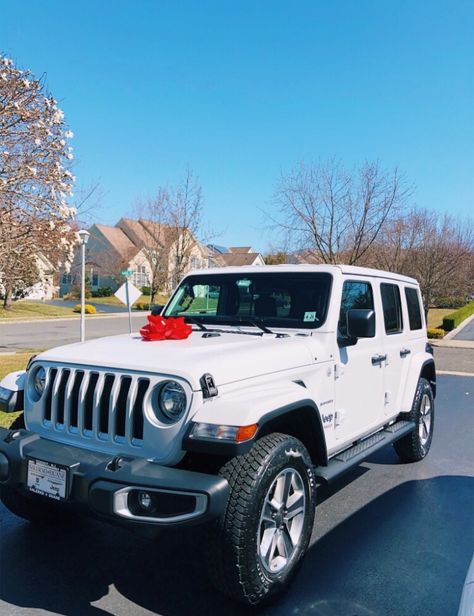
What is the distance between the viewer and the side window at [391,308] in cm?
490

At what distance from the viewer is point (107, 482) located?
101 inches

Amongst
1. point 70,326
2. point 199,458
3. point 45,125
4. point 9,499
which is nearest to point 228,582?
point 199,458

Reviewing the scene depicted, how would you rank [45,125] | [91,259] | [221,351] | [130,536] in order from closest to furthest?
[221,351]
[130,536]
[45,125]
[91,259]

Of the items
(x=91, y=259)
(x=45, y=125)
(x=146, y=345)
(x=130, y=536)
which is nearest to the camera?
(x=146, y=345)

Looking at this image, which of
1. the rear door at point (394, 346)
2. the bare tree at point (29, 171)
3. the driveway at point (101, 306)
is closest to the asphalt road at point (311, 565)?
the rear door at point (394, 346)

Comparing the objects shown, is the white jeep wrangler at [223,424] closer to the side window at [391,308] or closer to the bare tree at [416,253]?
the side window at [391,308]

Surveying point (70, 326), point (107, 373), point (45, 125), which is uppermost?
point (45, 125)

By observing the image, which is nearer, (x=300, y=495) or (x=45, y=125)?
(x=300, y=495)

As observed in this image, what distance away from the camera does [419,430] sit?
5430mm

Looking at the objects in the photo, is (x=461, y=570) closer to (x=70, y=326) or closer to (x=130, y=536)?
(x=130, y=536)

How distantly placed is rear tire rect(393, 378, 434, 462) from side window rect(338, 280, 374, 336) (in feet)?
4.42

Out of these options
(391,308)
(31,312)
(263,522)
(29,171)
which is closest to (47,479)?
(263,522)

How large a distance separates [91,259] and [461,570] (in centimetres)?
5240

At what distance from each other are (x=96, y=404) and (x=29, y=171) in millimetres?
6765
